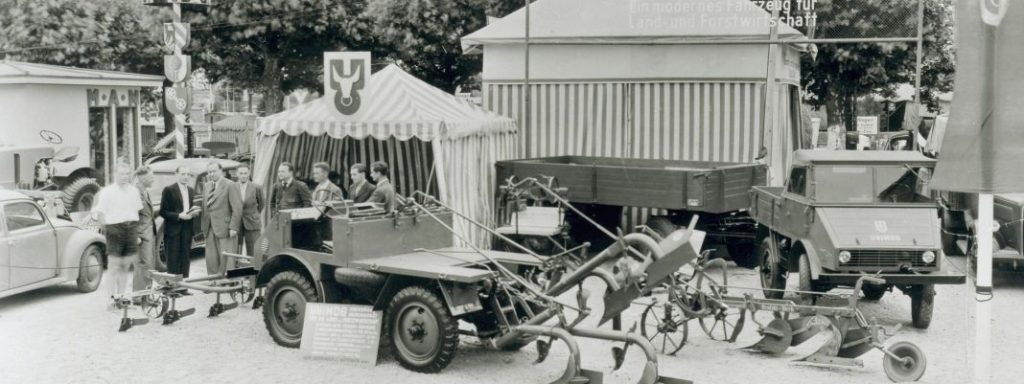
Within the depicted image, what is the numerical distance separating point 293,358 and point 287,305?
2.05 ft

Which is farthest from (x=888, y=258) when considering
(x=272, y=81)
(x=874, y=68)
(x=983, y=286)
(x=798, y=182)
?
(x=272, y=81)

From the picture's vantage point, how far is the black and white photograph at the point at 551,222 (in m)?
8.83

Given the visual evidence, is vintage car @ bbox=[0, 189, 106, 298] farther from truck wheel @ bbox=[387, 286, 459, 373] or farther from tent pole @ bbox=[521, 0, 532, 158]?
tent pole @ bbox=[521, 0, 532, 158]

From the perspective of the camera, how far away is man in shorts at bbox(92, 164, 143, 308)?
36.9 ft

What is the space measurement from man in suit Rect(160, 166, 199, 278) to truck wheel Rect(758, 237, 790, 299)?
22.1ft

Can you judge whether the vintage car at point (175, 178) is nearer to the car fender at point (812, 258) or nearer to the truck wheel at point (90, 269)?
the truck wheel at point (90, 269)

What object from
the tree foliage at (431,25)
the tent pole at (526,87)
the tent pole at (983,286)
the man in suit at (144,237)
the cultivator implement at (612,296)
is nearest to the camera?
the tent pole at (983,286)

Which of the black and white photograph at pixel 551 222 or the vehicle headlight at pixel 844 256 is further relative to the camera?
the vehicle headlight at pixel 844 256

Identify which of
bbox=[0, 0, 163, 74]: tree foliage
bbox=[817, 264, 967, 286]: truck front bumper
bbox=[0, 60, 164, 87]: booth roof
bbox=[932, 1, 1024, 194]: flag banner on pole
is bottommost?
bbox=[817, 264, 967, 286]: truck front bumper

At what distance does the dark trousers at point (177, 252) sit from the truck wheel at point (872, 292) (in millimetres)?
7806

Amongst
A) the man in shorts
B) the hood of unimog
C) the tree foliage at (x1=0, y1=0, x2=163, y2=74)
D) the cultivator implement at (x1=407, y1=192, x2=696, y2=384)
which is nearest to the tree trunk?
the tree foliage at (x1=0, y1=0, x2=163, y2=74)

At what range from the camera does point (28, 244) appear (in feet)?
38.9

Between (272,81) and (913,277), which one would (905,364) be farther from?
(272,81)

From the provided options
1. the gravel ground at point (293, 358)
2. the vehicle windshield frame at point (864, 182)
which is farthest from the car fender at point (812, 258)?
the gravel ground at point (293, 358)
